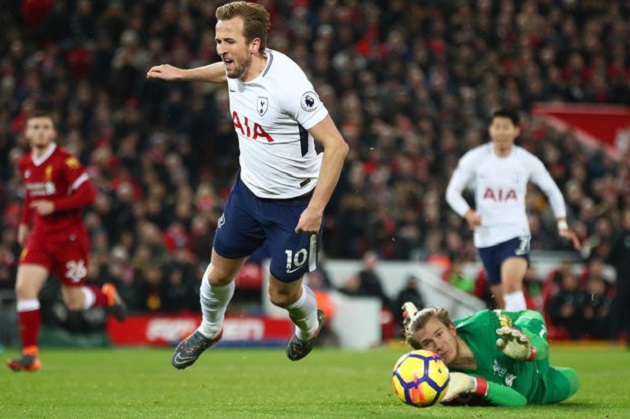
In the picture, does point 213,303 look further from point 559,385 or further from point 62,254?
point 62,254

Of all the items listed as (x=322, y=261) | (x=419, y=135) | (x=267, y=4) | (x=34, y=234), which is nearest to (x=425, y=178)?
(x=419, y=135)

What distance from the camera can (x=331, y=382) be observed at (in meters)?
10.9

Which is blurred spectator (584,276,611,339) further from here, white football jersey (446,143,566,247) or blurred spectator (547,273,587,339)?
white football jersey (446,143,566,247)

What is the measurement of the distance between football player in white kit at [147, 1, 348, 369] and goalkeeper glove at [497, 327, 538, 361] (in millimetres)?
1406

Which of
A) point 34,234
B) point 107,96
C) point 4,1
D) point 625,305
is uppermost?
point 4,1

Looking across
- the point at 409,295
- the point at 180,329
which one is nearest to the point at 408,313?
the point at 180,329

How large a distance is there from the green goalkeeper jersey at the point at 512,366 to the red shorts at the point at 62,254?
17.1 ft

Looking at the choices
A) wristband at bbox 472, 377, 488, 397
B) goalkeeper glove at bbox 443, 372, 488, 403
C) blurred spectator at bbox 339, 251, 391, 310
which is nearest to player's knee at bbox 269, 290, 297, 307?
goalkeeper glove at bbox 443, 372, 488, 403

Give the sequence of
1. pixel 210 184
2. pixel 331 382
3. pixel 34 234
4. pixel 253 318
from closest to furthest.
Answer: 1. pixel 331 382
2. pixel 34 234
3. pixel 253 318
4. pixel 210 184

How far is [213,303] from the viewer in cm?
914

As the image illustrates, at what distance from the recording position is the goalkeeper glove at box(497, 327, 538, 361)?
7633 mm

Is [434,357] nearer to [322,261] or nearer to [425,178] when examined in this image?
[322,261]

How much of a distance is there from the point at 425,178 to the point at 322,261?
339 cm

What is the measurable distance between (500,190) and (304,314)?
4.06m
